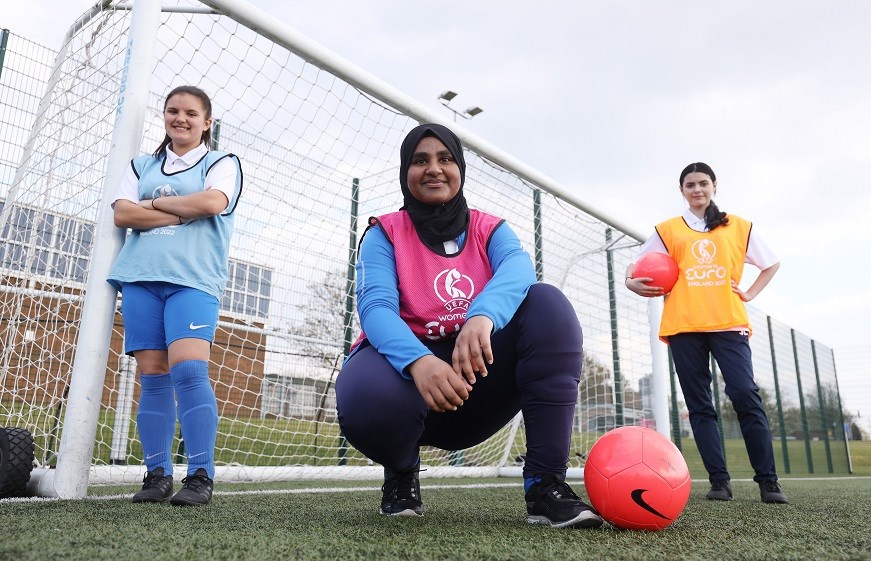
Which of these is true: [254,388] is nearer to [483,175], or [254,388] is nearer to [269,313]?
[269,313]

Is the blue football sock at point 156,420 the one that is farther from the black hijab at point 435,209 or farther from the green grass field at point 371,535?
the black hijab at point 435,209

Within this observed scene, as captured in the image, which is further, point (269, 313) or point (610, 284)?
Answer: point (610, 284)

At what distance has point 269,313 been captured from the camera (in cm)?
507

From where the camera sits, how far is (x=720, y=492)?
10.7 ft

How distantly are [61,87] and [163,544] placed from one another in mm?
3467

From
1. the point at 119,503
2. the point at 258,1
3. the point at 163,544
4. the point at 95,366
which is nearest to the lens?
the point at 163,544

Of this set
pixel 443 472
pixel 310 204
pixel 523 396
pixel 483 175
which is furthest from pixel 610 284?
pixel 523 396

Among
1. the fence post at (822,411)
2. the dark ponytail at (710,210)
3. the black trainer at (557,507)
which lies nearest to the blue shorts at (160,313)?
the black trainer at (557,507)

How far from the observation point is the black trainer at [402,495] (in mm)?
2062

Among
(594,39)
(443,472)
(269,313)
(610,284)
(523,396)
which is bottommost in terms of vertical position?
(443,472)

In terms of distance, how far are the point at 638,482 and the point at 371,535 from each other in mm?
778

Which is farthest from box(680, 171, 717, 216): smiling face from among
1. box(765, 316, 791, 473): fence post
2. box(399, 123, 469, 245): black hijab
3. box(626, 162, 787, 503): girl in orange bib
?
box(765, 316, 791, 473): fence post

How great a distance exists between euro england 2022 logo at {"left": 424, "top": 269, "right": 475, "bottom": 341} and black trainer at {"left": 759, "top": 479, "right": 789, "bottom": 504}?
2.14 m

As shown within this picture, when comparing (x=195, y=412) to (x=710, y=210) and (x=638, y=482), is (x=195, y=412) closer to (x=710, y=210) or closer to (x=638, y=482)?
(x=638, y=482)
